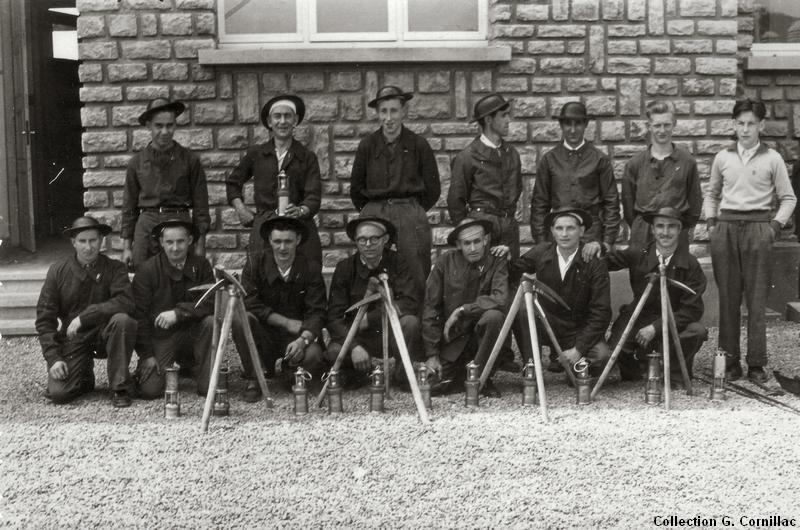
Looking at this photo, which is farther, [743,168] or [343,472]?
[743,168]

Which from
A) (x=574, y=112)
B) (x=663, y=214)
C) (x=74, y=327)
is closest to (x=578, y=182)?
(x=574, y=112)

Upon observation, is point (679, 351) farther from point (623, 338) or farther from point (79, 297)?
point (79, 297)

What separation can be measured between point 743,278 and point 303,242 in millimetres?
3009

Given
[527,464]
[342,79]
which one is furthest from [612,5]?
[527,464]

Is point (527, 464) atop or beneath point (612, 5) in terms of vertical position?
beneath

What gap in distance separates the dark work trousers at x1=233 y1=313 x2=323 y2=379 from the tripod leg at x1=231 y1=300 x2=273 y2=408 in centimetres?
21

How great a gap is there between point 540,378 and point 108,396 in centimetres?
275

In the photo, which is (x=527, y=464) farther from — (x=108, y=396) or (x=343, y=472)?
(x=108, y=396)

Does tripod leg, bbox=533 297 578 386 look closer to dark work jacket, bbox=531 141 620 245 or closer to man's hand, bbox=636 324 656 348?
man's hand, bbox=636 324 656 348

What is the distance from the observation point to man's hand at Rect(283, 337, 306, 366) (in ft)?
20.8

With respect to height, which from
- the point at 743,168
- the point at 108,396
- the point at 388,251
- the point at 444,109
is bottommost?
the point at 108,396

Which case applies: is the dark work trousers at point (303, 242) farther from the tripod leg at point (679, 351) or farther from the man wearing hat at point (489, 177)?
the tripod leg at point (679, 351)

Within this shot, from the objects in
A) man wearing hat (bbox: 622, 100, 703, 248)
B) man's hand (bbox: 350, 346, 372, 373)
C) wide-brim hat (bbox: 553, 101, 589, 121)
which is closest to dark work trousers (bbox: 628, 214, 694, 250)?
man wearing hat (bbox: 622, 100, 703, 248)

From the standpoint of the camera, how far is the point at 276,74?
8.57 m
